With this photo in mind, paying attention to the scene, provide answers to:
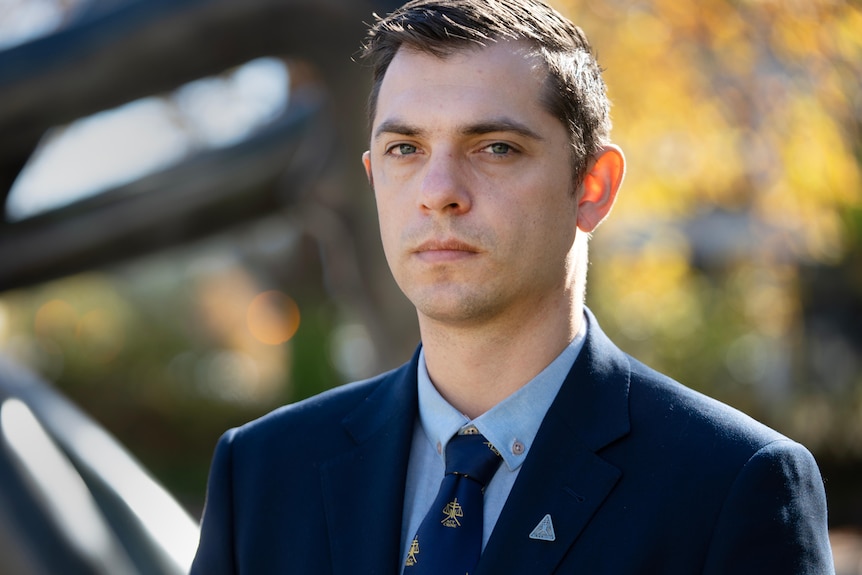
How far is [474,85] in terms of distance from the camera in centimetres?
212

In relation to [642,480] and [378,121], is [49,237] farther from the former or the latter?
[642,480]

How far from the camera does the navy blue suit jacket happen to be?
194cm

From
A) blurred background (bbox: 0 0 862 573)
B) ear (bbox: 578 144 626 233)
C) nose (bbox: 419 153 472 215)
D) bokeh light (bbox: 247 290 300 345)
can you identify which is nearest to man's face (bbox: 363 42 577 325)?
nose (bbox: 419 153 472 215)

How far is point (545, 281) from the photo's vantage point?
2184 mm

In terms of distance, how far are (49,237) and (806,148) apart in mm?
5024

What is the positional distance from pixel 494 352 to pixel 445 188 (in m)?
0.38

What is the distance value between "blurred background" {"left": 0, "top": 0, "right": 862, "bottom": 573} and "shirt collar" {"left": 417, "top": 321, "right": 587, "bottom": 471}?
114 inches

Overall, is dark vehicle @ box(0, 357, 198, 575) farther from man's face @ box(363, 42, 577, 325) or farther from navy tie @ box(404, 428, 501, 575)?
man's face @ box(363, 42, 577, 325)

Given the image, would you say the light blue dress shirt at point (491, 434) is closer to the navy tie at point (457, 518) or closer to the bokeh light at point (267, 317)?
the navy tie at point (457, 518)

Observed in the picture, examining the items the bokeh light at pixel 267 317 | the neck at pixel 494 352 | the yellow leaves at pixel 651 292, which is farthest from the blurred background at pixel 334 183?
the bokeh light at pixel 267 317

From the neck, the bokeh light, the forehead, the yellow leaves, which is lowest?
the bokeh light

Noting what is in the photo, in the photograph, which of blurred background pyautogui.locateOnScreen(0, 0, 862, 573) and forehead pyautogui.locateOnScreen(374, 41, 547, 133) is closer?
forehead pyautogui.locateOnScreen(374, 41, 547, 133)

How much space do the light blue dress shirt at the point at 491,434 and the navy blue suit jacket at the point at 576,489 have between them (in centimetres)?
4

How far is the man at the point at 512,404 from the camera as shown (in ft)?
6.48
